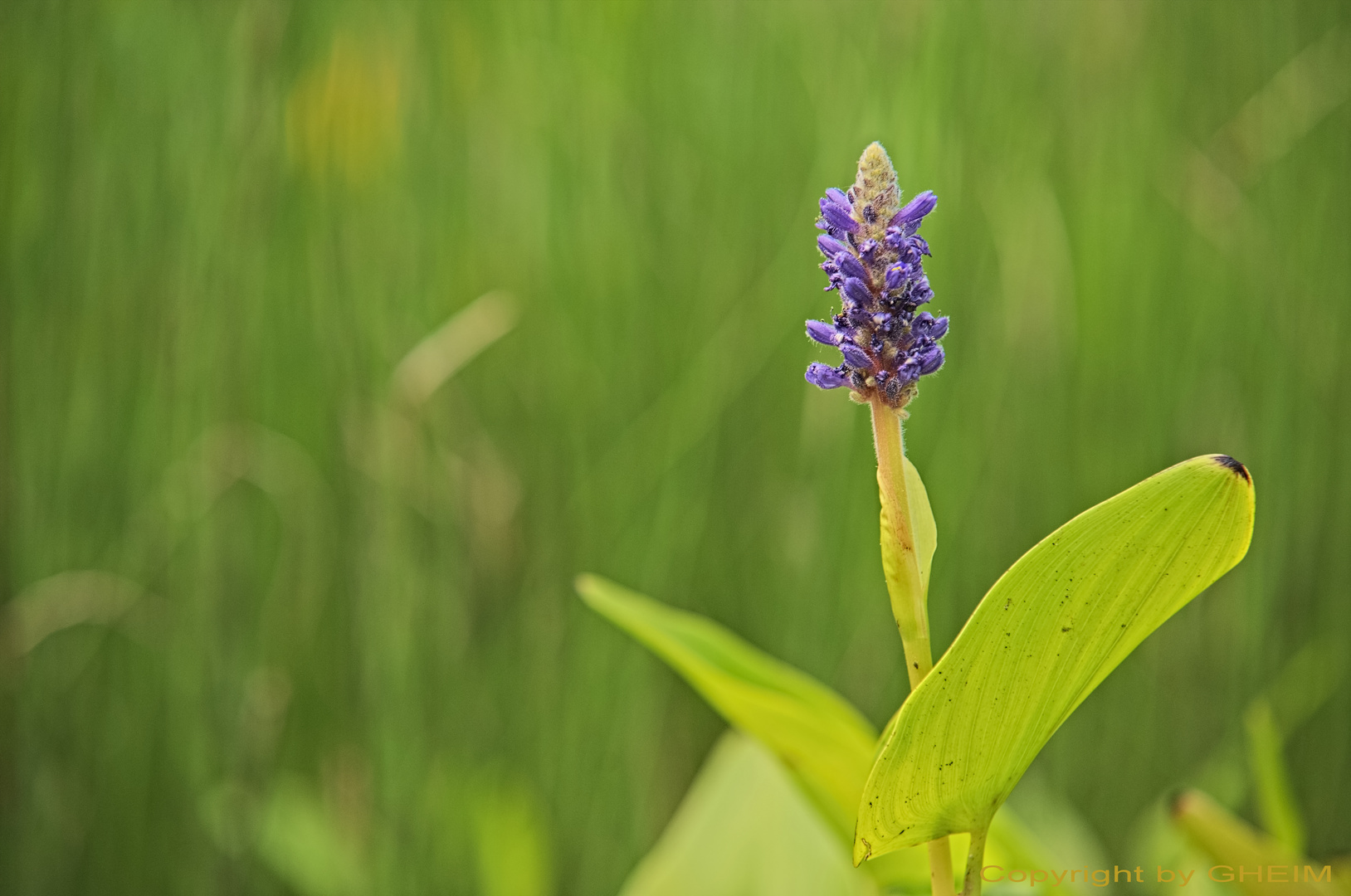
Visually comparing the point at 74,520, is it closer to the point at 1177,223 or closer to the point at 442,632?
the point at 442,632

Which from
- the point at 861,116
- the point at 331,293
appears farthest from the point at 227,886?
the point at 861,116

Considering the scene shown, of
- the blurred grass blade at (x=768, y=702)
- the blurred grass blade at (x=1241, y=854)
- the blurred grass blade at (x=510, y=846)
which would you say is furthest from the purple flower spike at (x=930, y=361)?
the blurred grass blade at (x=510, y=846)

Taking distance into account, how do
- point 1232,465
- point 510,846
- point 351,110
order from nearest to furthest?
point 1232,465, point 510,846, point 351,110

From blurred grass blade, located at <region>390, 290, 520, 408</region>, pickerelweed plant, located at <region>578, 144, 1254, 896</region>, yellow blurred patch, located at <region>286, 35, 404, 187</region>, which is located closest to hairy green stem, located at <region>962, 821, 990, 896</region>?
pickerelweed plant, located at <region>578, 144, 1254, 896</region>

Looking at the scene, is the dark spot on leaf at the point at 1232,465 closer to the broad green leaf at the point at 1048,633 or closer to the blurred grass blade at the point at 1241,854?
the broad green leaf at the point at 1048,633

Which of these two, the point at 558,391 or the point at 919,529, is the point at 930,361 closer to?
the point at 919,529

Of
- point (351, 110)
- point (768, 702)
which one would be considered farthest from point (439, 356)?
point (768, 702)

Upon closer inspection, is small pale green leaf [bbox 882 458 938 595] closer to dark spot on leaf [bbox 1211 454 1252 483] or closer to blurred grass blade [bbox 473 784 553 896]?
dark spot on leaf [bbox 1211 454 1252 483]
